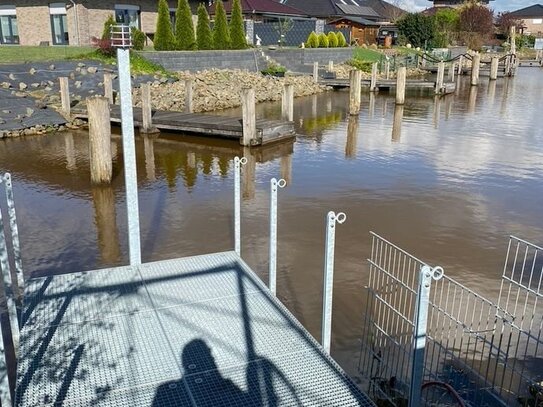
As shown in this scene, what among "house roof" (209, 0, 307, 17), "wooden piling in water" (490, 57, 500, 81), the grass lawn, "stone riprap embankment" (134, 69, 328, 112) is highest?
"house roof" (209, 0, 307, 17)

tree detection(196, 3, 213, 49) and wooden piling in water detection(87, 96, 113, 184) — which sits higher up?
tree detection(196, 3, 213, 49)

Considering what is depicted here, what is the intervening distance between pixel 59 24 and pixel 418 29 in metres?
37.6

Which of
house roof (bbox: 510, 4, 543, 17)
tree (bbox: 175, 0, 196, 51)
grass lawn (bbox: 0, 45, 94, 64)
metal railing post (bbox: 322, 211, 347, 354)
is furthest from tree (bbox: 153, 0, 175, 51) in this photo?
house roof (bbox: 510, 4, 543, 17)

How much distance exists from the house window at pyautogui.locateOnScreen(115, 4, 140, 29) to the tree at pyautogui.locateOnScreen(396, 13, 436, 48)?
3179 centimetres

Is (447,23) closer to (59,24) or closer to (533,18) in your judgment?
(533,18)

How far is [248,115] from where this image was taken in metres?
15.8

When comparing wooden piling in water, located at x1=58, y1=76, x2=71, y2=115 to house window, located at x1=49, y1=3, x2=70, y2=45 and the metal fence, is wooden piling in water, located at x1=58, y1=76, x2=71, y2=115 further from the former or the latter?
the metal fence

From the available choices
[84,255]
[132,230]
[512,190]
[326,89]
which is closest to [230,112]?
[326,89]

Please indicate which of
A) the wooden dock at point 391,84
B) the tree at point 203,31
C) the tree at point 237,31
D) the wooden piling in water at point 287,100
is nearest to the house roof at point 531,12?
the wooden dock at point 391,84

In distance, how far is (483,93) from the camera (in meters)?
33.0

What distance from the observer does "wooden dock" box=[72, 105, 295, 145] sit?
16750 millimetres

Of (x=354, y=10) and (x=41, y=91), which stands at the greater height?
(x=354, y=10)

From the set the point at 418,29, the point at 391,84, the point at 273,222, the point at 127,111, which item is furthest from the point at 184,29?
the point at 418,29

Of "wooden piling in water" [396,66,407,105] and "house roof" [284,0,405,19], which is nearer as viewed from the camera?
"wooden piling in water" [396,66,407,105]
